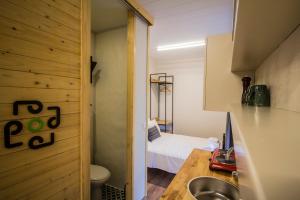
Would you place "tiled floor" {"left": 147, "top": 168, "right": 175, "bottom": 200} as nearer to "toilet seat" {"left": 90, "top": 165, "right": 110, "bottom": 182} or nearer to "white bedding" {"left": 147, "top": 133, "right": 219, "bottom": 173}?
"white bedding" {"left": 147, "top": 133, "right": 219, "bottom": 173}

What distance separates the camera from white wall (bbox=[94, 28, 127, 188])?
2.31 m

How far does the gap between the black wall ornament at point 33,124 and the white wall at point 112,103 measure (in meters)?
1.21

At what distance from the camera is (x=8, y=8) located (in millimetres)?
876

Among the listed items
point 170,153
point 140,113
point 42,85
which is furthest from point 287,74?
point 170,153

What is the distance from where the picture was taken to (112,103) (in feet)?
7.88

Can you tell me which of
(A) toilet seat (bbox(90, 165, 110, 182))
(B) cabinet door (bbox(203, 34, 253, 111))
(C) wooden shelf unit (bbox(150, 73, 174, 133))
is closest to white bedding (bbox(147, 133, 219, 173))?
(A) toilet seat (bbox(90, 165, 110, 182))

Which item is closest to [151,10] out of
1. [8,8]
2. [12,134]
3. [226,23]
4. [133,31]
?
[133,31]

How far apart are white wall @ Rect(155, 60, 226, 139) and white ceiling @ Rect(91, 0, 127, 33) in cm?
298

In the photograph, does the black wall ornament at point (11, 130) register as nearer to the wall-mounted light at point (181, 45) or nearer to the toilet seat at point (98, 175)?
the toilet seat at point (98, 175)

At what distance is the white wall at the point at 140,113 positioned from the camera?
6.53 ft

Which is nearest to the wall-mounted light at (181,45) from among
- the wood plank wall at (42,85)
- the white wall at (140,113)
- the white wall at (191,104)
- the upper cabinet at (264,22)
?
the white wall at (191,104)

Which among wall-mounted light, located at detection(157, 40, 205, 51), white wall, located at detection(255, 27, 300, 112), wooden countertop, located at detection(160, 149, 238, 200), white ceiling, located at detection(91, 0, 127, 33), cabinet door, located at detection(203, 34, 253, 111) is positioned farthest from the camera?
wall-mounted light, located at detection(157, 40, 205, 51)

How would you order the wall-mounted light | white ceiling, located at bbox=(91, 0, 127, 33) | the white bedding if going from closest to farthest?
white ceiling, located at bbox=(91, 0, 127, 33) → the white bedding → the wall-mounted light

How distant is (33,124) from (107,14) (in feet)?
5.33
